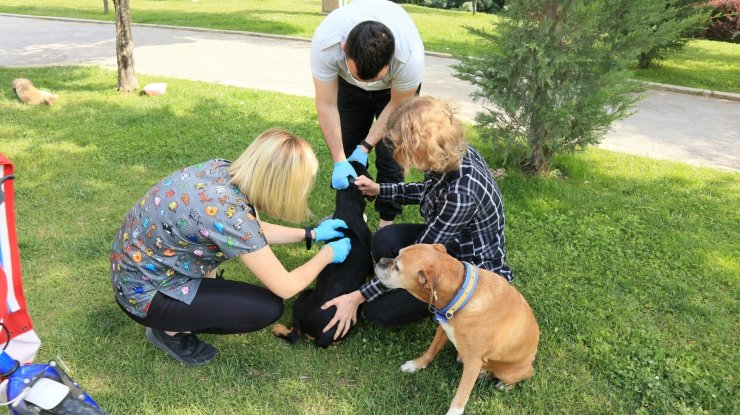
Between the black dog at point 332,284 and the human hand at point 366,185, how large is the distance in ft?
0.20

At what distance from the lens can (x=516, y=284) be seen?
372 centimetres

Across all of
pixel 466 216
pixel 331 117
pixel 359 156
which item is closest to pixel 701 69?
pixel 359 156

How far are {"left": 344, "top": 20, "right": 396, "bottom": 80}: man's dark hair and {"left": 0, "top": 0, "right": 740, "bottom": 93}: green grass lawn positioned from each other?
203 inches

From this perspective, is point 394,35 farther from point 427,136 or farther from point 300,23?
point 300,23

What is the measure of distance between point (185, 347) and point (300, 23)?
14826mm

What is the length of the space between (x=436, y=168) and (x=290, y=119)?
181 inches

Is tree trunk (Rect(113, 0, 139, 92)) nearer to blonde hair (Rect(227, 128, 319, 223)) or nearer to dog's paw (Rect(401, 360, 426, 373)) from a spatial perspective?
blonde hair (Rect(227, 128, 319, 223))

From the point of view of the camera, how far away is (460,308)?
251 centimetres

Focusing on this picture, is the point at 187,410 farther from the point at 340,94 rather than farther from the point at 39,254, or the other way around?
the point at 340,94

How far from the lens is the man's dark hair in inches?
112

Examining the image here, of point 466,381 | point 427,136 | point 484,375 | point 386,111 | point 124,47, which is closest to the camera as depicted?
point 466,381

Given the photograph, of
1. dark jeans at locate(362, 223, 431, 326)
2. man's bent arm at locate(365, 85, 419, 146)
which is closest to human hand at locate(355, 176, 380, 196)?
man's bent arm at locate(365, 85, 419, 146)

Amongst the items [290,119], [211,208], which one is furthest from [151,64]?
[211,208]

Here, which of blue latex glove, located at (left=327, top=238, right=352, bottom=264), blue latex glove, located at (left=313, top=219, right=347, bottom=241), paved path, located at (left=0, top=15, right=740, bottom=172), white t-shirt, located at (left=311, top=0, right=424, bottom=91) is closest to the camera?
blue latex glove, located at (left=327, top=238, right=352, bottom=264)
